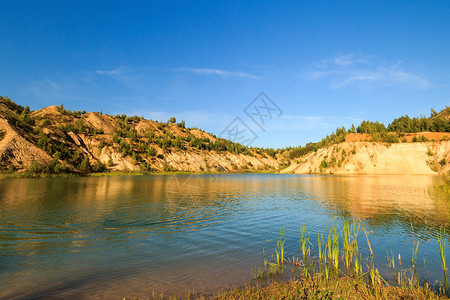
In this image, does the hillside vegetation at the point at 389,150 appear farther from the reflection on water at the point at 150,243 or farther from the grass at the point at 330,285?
the grass at the point at 330,285

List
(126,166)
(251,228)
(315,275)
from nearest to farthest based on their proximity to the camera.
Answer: (315,275) → (251,228) → (126,166)

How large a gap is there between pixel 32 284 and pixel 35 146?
85.6m

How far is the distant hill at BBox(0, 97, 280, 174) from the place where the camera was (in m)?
70.8

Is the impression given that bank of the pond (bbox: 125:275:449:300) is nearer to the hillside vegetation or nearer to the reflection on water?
the reflection on water

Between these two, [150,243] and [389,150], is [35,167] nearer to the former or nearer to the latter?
[150,243]

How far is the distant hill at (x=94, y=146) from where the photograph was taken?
232 feet

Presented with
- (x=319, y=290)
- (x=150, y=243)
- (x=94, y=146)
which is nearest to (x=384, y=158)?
(x=150, y=243)

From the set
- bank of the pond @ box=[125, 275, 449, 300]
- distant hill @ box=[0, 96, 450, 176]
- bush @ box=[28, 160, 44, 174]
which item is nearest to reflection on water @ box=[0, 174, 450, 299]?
bank of the pond @ box=[125, 275, 449, 300]

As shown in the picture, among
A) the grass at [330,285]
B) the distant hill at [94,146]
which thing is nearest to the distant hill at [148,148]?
the distant hill at [94,146]

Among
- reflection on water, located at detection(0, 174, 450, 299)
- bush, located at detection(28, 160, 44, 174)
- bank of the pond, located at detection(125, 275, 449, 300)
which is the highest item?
bush, located at detection(28, 160, 44, 174)

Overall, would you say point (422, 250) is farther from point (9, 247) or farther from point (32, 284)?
point (9, 247)

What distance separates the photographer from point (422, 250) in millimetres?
11117

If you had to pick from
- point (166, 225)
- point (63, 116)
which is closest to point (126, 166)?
point (63, 116)

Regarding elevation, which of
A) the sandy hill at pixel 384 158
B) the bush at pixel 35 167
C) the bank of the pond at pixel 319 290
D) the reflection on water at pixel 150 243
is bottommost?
the reflection on water at pixel 150 243
